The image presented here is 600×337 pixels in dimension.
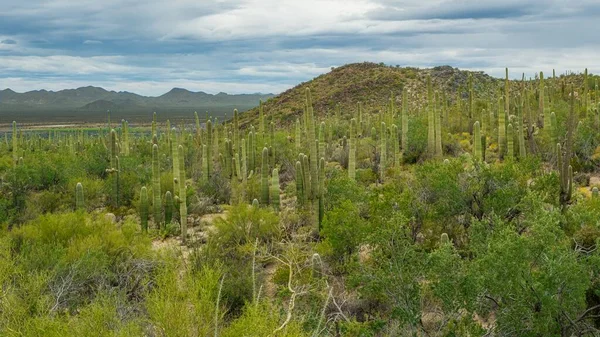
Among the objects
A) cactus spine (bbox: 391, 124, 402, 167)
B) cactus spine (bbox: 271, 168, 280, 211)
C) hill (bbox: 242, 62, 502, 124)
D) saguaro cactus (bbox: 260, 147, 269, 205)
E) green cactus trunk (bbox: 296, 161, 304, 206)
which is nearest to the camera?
green cactus trunk (bbox: 296, 161, 304, 206)

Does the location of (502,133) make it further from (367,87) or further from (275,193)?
(367,87)

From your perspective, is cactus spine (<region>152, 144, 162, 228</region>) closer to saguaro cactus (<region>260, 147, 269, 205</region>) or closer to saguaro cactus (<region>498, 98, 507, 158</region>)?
saguaro cactus (<region>260, 147, 269, 205</region>)

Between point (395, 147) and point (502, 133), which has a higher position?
point (502, 133)

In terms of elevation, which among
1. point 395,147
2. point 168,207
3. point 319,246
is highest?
point 395,147

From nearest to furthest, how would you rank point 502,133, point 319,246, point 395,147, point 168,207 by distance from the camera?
point 319,246, point 168,207, point 502,133, point 395,147

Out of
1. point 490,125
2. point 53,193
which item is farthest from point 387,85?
point 53,193

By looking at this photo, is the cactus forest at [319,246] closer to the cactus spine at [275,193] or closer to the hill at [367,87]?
the cactus spine at [275,193]

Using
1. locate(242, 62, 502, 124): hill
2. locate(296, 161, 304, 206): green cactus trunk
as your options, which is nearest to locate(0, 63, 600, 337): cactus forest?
locate(296, 161, 304, 206): green cactus trunk

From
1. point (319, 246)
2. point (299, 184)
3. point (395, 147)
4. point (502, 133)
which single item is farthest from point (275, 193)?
point (502, 133)

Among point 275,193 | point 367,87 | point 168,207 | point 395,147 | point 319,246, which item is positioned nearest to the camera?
point 319,246

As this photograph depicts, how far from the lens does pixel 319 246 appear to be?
40.2 ft

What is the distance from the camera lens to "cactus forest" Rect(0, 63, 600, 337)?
26.7 ft

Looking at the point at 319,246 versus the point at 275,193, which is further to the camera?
the point at 275,193

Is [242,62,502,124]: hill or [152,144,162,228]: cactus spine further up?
[242,62,502,124]: hill
